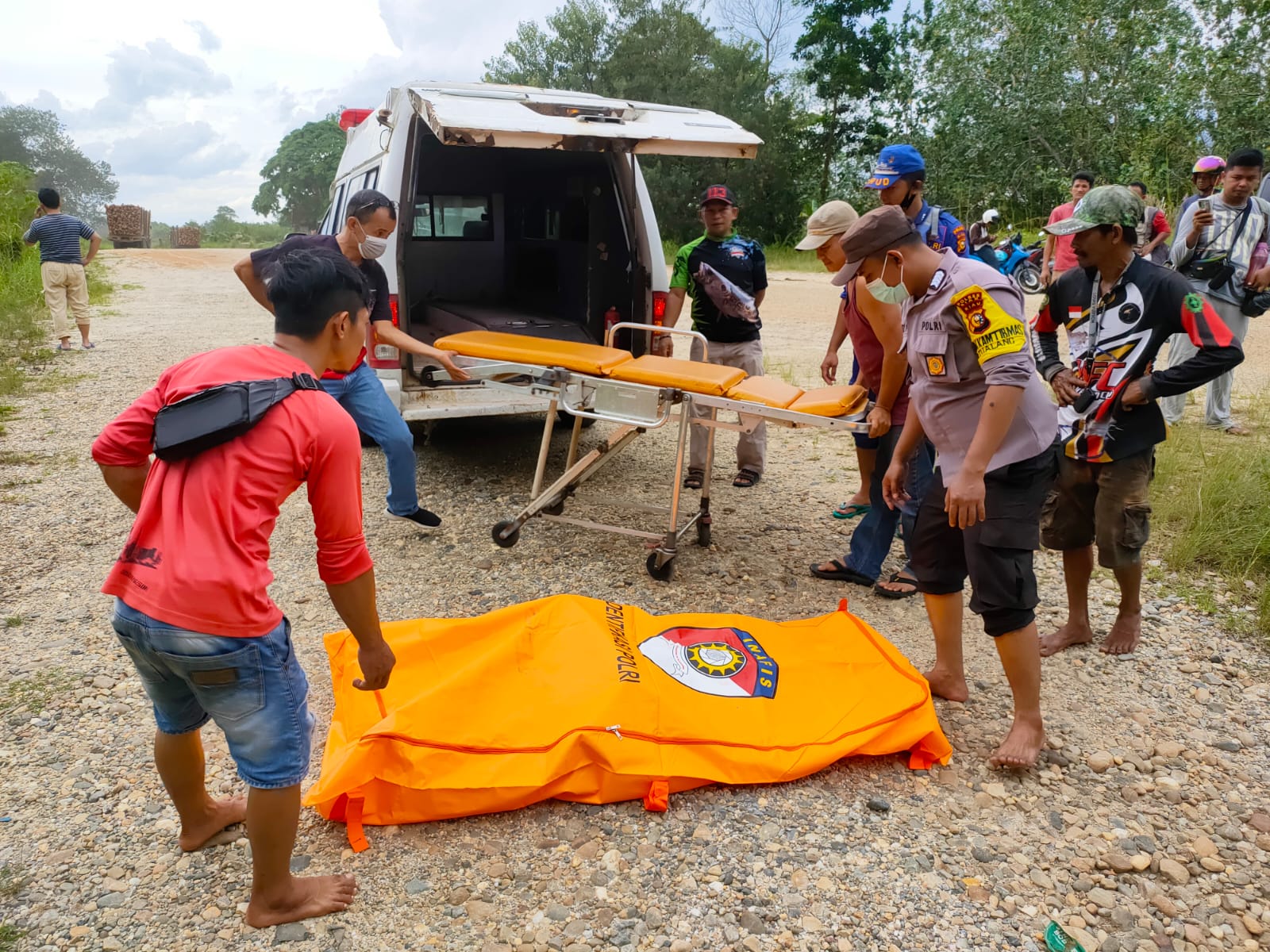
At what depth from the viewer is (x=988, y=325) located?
234 centimetres

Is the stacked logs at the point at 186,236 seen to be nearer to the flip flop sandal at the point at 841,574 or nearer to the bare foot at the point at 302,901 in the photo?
the flip flop sandal at the point at 841,574

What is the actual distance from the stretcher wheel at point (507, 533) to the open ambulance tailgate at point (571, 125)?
1710mm

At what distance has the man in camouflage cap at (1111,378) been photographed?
285cm

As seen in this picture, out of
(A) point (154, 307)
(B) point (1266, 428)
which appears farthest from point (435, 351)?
(A) point (154, 307)

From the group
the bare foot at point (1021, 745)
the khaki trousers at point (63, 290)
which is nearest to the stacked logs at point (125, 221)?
the khaki trousers at point (63, 290)

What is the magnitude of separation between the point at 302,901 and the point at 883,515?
2750 mm

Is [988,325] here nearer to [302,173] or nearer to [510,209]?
[510,209]

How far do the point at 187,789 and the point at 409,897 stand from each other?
0.61 metres

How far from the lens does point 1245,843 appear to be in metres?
2.36

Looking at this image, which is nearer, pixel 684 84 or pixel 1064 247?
pixel 1064 247

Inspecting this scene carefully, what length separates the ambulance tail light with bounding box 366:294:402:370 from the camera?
14.9ft

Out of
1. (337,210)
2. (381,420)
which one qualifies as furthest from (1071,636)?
(337,210)

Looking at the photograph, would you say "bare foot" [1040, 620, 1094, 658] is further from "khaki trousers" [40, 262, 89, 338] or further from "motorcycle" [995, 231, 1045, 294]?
"motorcycle" [995, 231, 1045, 294]

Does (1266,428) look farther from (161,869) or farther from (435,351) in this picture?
(161,869)
